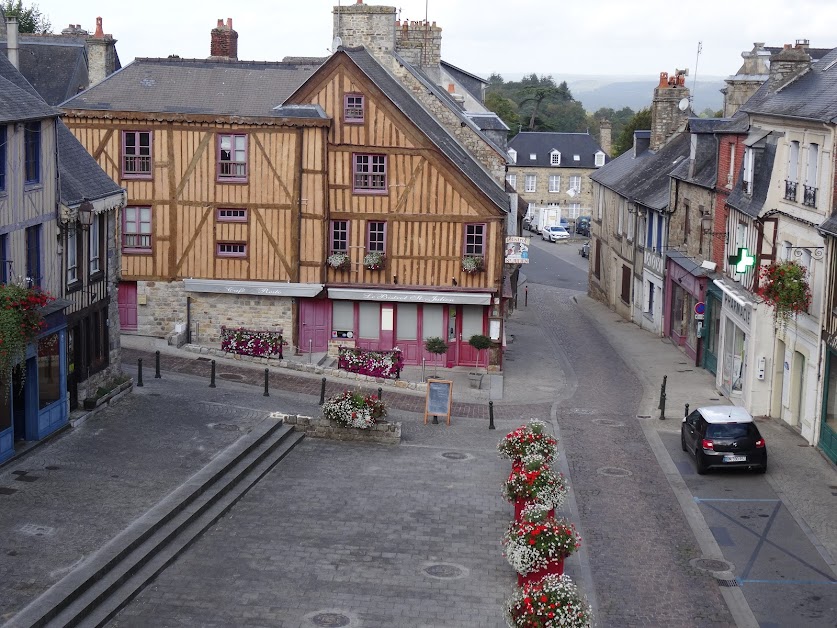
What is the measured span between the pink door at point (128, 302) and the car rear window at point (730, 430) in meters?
18.8

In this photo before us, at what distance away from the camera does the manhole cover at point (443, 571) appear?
→ 17547mm

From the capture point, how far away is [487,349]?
34.4m

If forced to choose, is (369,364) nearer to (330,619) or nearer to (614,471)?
(614,471)

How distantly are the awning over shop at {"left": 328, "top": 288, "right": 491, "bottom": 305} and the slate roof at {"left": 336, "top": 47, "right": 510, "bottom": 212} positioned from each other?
2786 mm

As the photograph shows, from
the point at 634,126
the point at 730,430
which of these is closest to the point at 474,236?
the point at 730,430

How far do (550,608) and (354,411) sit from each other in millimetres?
12566

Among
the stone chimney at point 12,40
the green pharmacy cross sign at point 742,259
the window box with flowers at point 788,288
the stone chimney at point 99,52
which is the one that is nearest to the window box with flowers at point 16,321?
the stone chimney at point 12,40

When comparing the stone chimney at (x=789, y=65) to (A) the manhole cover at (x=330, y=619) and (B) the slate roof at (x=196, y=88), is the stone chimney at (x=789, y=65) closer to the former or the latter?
(B) the slate roof at (x=196, y=88)

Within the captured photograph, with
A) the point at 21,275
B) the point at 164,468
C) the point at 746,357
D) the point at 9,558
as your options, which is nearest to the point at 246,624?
the point at 9,558

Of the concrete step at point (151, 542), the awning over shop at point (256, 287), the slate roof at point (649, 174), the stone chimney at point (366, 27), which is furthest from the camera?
the slate roof at point (649, 174)

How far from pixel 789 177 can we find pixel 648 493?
9994 mm

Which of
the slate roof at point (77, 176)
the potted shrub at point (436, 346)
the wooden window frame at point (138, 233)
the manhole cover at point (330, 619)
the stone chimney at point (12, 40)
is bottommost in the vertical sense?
the manhole cover at point (330, 619)

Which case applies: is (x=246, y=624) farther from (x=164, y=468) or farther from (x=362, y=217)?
(x=362, y=217)

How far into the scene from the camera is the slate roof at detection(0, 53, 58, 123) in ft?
67.7
